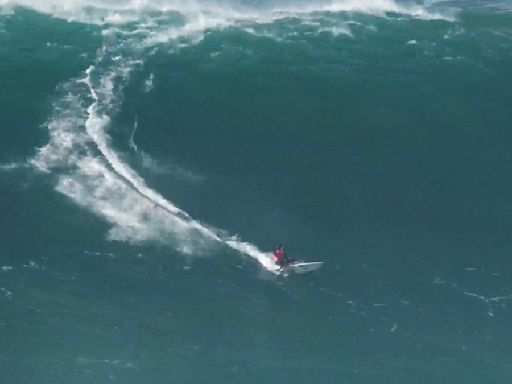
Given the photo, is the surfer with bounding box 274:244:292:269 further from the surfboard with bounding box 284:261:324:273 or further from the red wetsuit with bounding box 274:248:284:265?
the surfboard with bounding box 284:261:324:273

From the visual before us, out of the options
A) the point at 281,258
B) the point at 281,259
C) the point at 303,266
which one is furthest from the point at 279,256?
the point at 303,266

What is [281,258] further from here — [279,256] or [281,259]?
[279,256]

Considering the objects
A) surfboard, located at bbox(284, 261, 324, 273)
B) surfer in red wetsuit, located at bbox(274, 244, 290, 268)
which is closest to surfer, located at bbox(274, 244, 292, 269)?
surfer in red wetsuit, located at bbox(274, 244, 290, 268)

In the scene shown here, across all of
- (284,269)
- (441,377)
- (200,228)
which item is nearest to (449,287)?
(441,377)

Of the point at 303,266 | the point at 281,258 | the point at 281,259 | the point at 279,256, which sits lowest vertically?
the point at 303,266

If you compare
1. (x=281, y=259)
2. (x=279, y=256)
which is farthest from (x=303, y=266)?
(x=279, y=256)

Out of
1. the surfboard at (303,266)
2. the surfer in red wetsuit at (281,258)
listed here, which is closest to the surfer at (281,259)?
the surfer in red wetsuit at (281,258)

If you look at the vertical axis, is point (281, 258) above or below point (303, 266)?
above

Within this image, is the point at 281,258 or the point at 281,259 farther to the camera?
the point at 281,259

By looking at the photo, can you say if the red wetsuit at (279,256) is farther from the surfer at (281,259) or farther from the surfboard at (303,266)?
the surfboard at (303,266)
